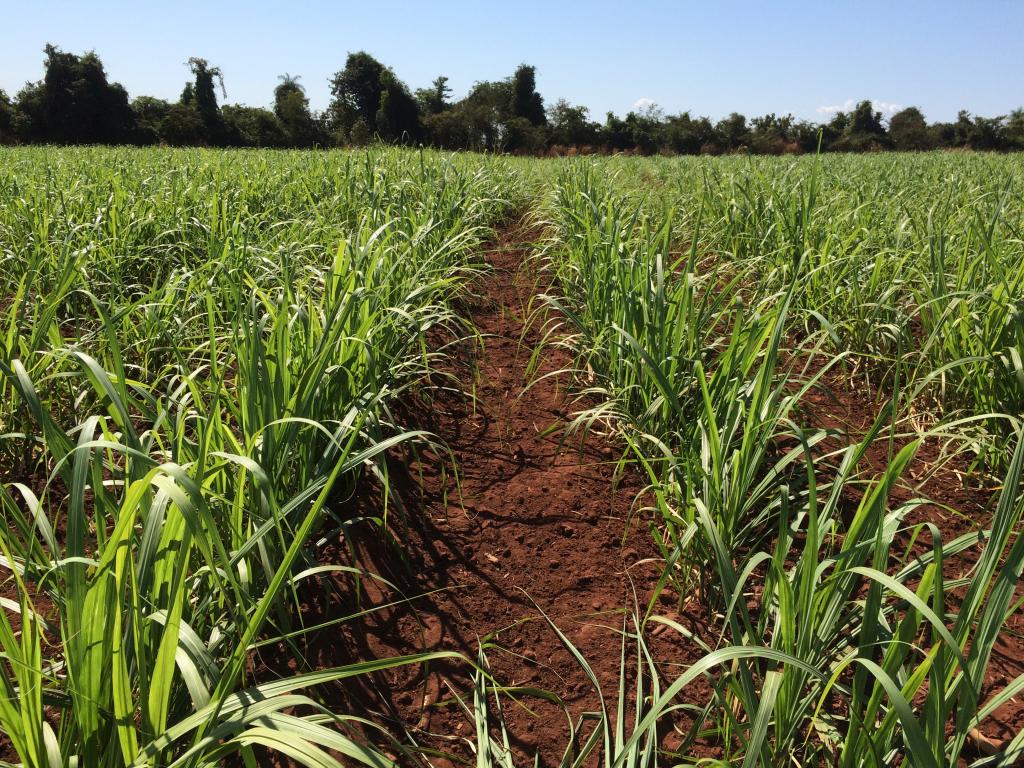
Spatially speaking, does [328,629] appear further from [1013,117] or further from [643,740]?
[1013,117]

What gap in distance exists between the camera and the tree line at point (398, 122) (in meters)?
32.3

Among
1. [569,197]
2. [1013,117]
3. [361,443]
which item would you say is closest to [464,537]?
[361,443]

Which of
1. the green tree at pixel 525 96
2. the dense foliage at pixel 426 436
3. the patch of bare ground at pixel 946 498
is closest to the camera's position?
the dense foliage at pixel 426 436

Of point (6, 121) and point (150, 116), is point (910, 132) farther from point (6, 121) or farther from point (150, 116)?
point (6, 121)

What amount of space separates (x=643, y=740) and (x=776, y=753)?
0.28 m

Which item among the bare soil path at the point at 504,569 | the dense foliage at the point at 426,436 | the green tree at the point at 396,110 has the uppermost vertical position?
the green tree at the point at 396,110

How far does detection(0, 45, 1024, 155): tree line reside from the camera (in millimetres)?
32312

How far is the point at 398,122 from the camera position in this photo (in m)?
38.3

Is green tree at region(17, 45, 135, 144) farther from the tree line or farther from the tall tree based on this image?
the tall tree

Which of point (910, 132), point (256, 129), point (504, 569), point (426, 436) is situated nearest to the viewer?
point (504, 569)

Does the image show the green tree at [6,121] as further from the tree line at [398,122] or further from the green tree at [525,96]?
the green tree at [525,96]

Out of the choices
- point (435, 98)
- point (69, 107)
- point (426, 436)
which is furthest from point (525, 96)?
point (426, 436)

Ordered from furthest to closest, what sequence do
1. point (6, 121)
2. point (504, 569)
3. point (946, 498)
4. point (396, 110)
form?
point (396, 110)
point (6, 121)
point (946, 498)
point (504, 569)

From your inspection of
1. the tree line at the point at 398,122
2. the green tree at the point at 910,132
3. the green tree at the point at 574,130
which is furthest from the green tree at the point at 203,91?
the green tree at the point at 910,132
